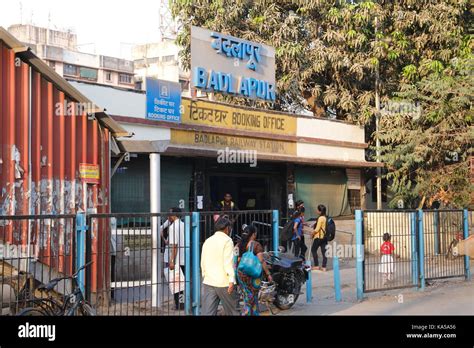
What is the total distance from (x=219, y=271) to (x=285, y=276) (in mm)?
2800

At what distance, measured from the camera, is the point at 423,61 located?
2062 centimetres

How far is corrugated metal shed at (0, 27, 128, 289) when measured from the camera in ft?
29.5

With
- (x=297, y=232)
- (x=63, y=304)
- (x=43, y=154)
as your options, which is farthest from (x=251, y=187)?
(x=63, y=304)

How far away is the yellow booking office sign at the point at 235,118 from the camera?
15812mm

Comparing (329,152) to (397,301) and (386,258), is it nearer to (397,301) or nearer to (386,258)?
(386,258)

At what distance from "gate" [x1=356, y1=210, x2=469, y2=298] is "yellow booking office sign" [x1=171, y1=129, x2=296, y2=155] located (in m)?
5.97

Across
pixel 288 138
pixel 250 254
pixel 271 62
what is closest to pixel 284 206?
pixel 288 138

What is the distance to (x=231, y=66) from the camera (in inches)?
703

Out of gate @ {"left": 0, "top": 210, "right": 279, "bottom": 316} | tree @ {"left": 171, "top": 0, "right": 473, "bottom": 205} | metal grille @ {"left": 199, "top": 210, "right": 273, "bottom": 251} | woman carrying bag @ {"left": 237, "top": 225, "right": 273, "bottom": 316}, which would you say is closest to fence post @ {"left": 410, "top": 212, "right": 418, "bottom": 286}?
metal grille @ {"left": 199, "top": 210, "right": 273, "bottom": 251}

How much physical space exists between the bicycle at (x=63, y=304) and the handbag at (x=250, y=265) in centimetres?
205

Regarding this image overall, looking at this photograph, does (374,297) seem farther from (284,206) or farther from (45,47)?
(45,47)

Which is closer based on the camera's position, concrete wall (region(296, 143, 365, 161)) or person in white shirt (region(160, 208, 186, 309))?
person in white shirt (region(160, 208, 186, 309))

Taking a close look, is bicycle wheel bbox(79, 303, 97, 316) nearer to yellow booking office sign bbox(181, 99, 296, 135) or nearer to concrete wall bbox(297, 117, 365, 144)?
yellow booking office sign bbox(181, 99, 296, 135)

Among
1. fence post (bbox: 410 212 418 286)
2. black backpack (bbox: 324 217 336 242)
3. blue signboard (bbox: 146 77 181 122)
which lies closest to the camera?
fence post (bbox: 410 212 418 286)
